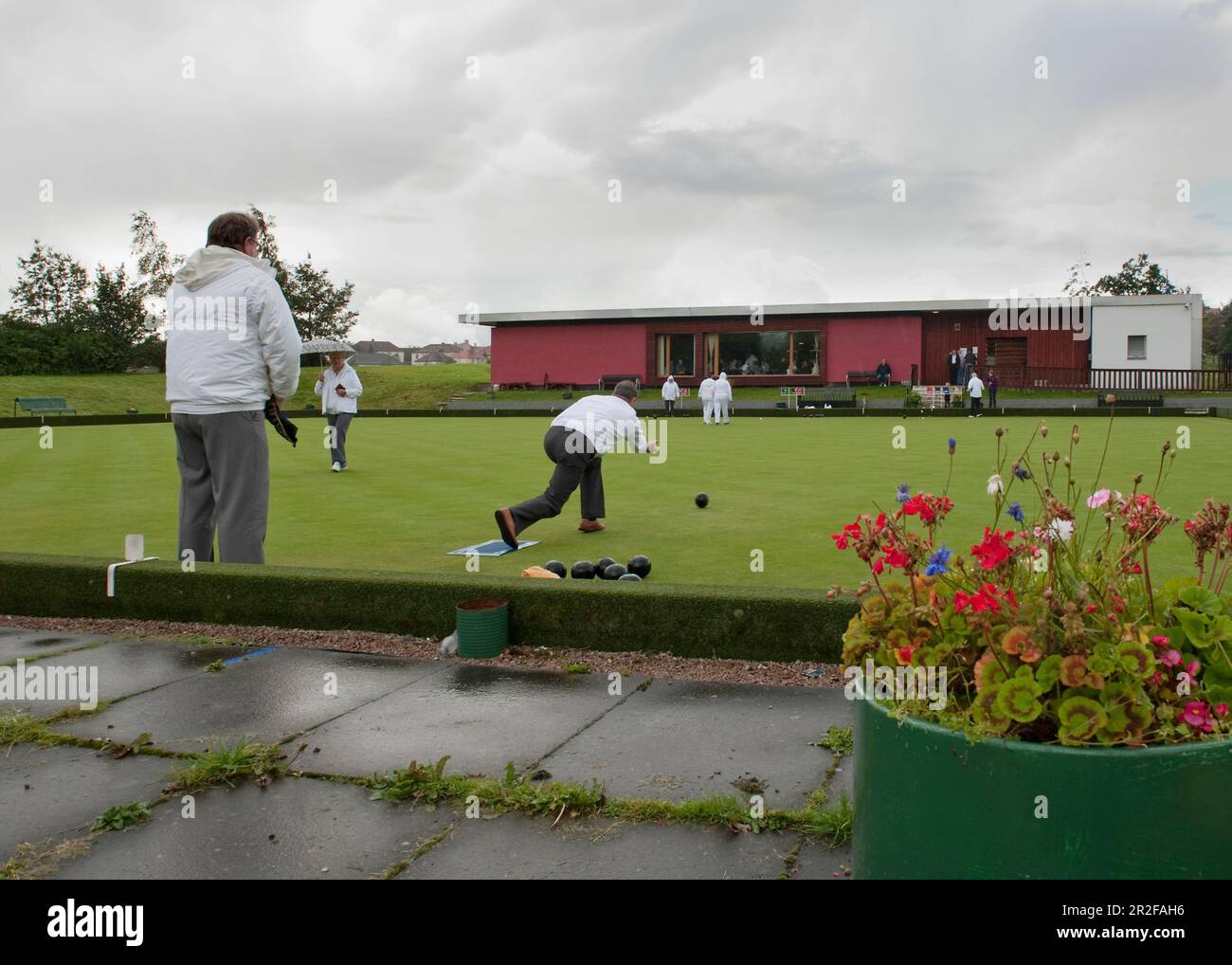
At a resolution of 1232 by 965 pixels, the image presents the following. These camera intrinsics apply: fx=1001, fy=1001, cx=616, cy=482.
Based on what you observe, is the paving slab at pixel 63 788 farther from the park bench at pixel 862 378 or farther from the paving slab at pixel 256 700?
the park bench at pixel 862 378

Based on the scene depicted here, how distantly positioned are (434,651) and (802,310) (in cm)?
4315

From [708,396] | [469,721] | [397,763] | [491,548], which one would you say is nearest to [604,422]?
[491,548]

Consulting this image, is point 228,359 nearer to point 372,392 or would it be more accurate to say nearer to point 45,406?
point 45,406

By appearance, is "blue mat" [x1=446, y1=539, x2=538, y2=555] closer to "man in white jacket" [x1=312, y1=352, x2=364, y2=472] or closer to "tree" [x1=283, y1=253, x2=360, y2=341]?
"man in white jacket" [x1=312, y1=352, x2=364, y2=472]

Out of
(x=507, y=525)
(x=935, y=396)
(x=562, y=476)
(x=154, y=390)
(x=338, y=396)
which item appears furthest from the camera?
(x=154, y=390)

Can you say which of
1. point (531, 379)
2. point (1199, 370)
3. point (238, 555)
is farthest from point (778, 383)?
point (238, 555)

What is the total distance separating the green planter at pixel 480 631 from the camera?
5016 mm

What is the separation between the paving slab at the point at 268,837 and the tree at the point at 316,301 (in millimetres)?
72795

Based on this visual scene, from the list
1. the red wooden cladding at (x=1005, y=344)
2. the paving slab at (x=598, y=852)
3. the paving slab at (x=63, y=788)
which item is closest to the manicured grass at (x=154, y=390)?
the red wooden cladding at (x=1005, y=344)

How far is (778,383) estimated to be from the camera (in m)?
47.6

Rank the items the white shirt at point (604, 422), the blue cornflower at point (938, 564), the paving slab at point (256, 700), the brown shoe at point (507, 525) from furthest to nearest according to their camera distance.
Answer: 1. the white shirt at point (604, 422)
2. the brown shoe at point (507, 525)
3. the paving slab at point (256, 700)
4. the blue cornflower at point (938, 564)

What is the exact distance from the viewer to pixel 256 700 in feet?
14.3

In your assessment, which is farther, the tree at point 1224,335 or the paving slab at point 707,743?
the tree at point 1224,335

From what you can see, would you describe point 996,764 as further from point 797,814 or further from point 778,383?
point 778,383
